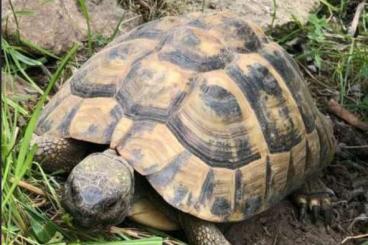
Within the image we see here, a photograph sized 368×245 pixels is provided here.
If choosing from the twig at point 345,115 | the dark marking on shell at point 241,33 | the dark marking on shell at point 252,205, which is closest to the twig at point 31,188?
the dark marking on shell at point 252,205

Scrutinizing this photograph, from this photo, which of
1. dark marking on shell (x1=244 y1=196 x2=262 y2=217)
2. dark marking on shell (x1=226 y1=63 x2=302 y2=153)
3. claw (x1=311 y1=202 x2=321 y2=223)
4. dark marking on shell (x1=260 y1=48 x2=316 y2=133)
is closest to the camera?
dark marking on shell (x1=244 y1=196 x2=262 y2=217)

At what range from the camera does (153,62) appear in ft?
9.52

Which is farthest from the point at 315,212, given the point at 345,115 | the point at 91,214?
the point at 91,214

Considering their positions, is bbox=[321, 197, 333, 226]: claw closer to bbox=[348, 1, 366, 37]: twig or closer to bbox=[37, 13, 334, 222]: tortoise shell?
bbox=[37, 13, 334, 222]: tortoise shell

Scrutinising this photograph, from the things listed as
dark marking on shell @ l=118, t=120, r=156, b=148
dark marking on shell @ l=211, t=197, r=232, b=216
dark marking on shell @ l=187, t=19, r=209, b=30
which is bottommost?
dark marking on shell @ l=211, t=197, r=232, b=216

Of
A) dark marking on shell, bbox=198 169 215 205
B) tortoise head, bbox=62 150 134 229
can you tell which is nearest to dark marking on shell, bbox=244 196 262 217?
dark marking on shell, bbox=198 169 215 205

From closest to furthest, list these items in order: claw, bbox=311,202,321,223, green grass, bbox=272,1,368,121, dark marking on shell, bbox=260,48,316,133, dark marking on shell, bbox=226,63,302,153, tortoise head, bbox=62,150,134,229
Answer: tortoise head, bbox=62,150,134,229
dark marking on shell, bbox=226,63,302,153
dark marking on shell, bbox=260,48,316,133
claw, bbox=311,202,321,223
green grass, bbox=272,1,368,121

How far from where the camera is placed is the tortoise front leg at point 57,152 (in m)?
2.83

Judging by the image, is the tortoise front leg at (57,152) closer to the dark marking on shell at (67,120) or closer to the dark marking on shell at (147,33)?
the dark marking on shell at (67,120)

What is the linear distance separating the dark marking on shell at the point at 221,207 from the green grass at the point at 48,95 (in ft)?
0.75

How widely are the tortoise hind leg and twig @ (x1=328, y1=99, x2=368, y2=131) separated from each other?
698mm

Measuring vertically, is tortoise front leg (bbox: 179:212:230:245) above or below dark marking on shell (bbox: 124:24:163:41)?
below

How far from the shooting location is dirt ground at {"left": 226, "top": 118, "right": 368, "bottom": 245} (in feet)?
10.4

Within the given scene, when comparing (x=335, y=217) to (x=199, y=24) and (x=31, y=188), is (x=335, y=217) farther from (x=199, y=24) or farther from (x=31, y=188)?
(x=31, y=188)
